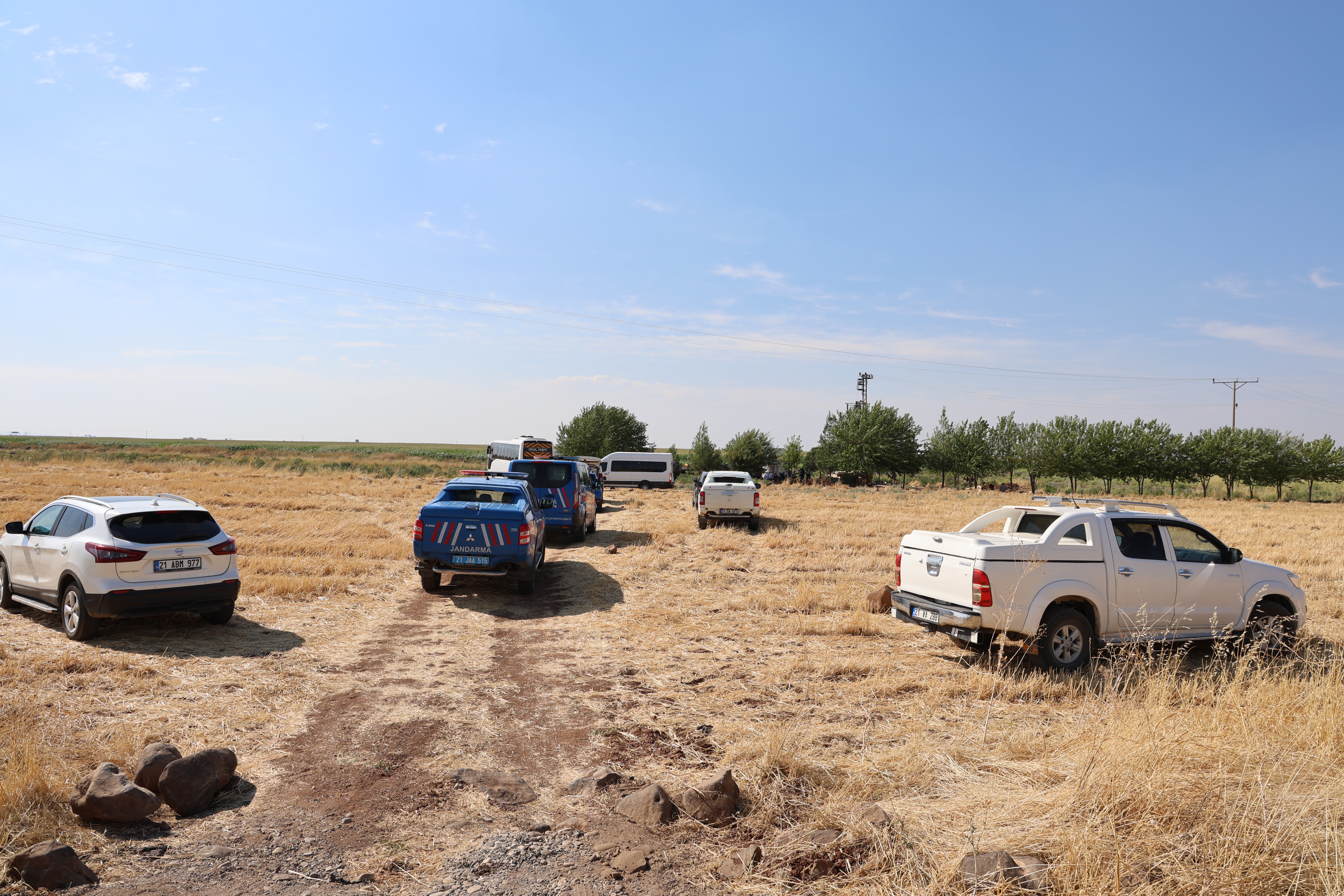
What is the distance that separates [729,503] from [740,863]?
1910cm

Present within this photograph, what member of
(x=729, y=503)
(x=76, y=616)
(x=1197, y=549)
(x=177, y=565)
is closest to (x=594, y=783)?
(x=177, y=565)

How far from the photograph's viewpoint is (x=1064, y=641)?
7965mm

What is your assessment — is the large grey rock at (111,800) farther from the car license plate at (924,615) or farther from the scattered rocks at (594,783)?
the car license plate at (924,615)

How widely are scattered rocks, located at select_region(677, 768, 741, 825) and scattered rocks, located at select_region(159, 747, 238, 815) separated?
114 inches

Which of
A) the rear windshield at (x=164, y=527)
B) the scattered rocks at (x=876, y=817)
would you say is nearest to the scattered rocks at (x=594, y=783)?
the scattered rocks at (x=876, y=817)

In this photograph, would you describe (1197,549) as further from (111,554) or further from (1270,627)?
(111,554)

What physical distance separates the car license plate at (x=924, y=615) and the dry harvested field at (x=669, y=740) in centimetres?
52

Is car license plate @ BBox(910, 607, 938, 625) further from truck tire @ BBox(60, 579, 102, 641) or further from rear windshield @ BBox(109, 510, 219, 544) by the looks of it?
truck tire @ BBox(60, 579, 102, 641)

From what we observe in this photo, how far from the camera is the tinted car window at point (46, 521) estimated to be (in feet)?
30.7

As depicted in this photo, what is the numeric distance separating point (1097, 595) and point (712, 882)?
5.97 m

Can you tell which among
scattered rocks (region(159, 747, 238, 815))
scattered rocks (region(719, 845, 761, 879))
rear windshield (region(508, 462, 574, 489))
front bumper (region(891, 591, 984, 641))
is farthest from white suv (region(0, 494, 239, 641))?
rear windshield (region(508, 462, 574, 489))

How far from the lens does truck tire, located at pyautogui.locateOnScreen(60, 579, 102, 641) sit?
8352 mm

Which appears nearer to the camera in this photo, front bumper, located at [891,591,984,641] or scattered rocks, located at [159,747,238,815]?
scattered rocks, located at [159,747,238,815]

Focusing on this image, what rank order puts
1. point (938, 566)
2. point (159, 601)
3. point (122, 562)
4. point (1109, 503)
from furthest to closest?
1. point (1109, 503)
2. point (159, 601)
3. point (122, 562)
4. point (938, 566)
